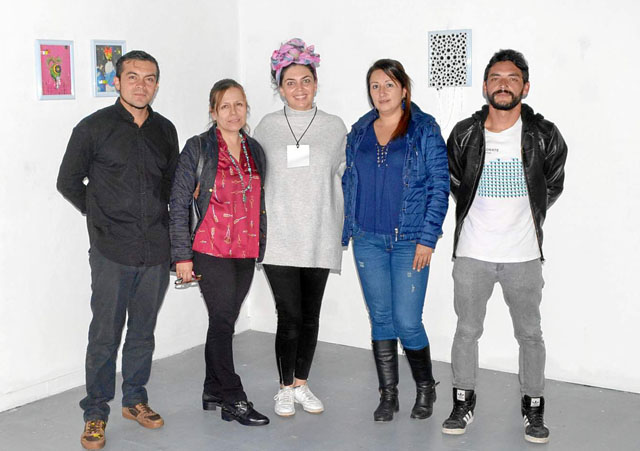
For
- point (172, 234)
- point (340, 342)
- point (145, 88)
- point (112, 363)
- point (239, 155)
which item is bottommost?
point (340, 342)

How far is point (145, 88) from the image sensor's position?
3445 mm

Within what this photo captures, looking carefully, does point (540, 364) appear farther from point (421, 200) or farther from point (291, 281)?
point (291, 281)

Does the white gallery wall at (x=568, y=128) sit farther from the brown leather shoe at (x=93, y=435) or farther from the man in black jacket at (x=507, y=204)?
the brown leather shoe at (x=93, y=435)

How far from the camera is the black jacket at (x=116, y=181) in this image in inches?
134

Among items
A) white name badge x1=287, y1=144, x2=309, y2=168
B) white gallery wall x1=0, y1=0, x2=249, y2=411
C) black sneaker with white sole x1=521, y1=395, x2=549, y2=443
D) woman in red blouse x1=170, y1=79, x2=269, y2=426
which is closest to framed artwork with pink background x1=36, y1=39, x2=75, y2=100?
white gallery wall x1=0, y1=0, x2=249, y2=411

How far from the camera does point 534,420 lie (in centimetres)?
350

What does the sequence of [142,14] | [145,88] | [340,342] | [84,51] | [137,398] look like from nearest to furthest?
[145,88] → [137,398] → [84,51] → [142,14] → [340,342]

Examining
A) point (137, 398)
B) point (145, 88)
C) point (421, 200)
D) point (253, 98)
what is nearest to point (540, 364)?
point (421, 200)

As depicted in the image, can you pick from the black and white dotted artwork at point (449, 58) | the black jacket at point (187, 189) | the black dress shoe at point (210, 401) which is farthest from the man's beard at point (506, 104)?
the black dress shoe at point (210, 401)

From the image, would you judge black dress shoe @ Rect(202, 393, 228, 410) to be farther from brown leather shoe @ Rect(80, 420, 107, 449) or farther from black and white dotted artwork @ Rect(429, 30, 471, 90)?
black and white dotted artwork @ Rect(429, 30, 471, 90)

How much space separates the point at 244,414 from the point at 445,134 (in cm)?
196

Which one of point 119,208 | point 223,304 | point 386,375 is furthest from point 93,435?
point 386,375

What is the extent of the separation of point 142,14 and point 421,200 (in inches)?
80.3

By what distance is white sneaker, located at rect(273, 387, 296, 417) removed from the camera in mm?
3762
